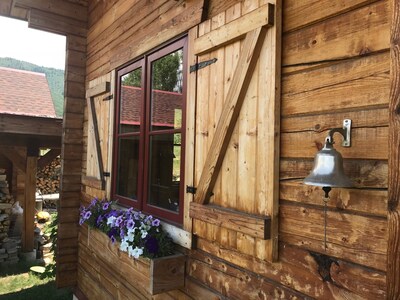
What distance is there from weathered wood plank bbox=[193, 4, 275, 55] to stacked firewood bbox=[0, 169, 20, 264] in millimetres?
6673

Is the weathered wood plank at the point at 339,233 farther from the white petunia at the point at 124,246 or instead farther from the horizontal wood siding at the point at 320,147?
the white petunia at the point at 124,246

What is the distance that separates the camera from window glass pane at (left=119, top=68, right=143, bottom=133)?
9.85ft

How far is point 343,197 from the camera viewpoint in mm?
1333

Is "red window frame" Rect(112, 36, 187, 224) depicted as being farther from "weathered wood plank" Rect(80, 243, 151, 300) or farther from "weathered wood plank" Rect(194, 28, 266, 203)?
"weathered wood plank" Rect(80, 243, 151, 300)

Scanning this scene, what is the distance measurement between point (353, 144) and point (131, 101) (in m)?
2.29

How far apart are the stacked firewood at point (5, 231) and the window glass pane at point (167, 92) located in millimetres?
5838

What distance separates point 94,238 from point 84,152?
1569 millimetres

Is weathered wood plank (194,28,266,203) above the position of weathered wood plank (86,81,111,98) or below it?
below

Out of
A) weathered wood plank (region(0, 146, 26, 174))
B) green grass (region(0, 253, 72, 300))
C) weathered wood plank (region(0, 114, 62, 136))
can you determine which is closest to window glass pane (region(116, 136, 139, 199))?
green grass (region(0, 253, 72, 300))

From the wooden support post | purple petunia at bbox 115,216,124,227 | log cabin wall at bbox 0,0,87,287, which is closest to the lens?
purple petunia at bbox 115,216,124,227

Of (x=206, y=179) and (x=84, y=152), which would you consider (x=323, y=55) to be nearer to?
(x=206, y=179)

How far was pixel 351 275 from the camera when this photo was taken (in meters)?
1.30

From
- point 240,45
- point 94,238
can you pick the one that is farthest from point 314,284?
point 94,238

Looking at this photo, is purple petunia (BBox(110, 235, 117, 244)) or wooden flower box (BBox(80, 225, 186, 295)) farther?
purple petunia (BBox(110, 235, 117, 244))
